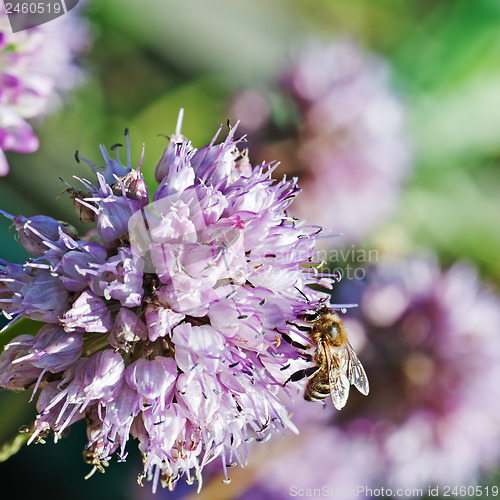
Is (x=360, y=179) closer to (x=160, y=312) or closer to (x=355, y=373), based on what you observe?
(x=355, y=373)

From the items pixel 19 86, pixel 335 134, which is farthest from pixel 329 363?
pixel 335 134

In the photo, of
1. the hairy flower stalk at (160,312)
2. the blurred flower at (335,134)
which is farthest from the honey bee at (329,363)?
the blurred flower at (335,134)

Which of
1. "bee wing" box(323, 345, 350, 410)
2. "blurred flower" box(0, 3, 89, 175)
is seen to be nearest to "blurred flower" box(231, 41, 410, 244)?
"blurred flower" box(0, 3, 89, 175)

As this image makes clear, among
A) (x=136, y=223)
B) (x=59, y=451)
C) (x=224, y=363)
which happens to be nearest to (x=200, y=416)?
(x=224, y=363)

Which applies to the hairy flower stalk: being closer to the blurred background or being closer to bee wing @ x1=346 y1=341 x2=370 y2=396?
bee wing @ x1=346 y1=341 x2=370 y2=396

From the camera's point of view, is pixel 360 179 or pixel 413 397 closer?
pixel 413 397
